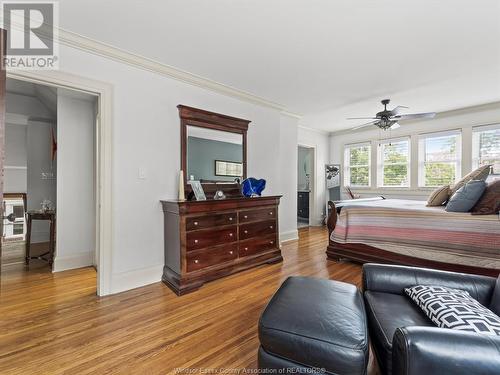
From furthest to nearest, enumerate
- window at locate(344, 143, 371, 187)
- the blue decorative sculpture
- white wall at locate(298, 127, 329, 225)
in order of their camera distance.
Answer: white wall at locate(298, 127, 329, 225), window at locate(344, 143, 371, 187), the blue decorative sculpture

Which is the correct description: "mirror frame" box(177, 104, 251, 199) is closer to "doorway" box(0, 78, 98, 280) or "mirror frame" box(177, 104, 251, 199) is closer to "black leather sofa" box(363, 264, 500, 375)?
"doorway" box(0, 78, 98, 280)

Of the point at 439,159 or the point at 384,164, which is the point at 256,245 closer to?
the point at 384,164

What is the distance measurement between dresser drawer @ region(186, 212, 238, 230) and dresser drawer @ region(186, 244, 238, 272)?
281 millimetres

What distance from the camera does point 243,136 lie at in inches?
153

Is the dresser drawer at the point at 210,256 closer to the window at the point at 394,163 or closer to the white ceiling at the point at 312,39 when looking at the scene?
the white ceiling at the point at 312,39

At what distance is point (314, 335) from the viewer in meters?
1.13

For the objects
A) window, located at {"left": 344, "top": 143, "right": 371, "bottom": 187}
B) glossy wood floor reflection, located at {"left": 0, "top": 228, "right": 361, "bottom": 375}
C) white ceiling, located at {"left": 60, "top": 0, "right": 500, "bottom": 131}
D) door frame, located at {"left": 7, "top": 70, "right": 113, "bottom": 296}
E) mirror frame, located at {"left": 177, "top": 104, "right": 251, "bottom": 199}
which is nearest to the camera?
glossy wood floor reflection, located at {"left": 0, "top": 228, "right": 361, "bottom": 375}

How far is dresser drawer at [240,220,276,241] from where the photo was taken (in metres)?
3.27

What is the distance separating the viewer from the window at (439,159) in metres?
5.02

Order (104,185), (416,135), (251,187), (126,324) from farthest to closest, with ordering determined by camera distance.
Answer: (416,135), (251,187), (104,185), (126,324)

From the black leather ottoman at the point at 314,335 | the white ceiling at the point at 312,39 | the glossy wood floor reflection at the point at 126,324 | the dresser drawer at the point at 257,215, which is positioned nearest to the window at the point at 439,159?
the white ceiling at the point at 312,39

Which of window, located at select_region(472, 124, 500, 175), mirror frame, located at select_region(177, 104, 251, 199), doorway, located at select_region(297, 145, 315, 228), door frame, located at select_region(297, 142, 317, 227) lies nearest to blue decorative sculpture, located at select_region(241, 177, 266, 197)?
mirror frame, located at select_region(177, 104, 251, 199)

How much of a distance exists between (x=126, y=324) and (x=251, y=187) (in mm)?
2220

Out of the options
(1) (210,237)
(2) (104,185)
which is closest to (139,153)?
(2) (104,185)
